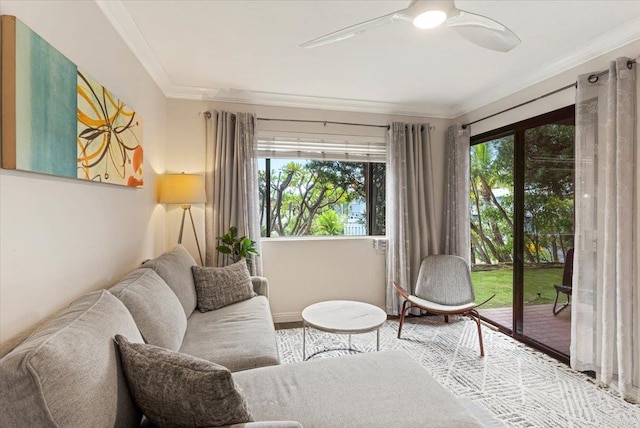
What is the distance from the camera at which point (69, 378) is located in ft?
2.91

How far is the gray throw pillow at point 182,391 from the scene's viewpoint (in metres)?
0.99

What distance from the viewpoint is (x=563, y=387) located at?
232 centimetres

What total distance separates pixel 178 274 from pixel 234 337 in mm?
717

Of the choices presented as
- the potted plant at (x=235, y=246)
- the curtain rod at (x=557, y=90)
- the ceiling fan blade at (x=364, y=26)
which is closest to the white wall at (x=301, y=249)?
the potted plant at (x=235, y=246)

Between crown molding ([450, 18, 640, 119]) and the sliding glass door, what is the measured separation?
0.35 m

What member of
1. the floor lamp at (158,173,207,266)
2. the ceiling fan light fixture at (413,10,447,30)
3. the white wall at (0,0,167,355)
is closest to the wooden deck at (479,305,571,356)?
the ceiling fan light fixture at (413,10,447,30)

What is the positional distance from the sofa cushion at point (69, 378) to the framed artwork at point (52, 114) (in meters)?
0.64

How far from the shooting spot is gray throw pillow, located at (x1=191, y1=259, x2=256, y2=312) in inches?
102

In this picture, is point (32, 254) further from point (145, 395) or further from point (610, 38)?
→ point (610, 38)

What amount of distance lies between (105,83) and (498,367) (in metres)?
3.48

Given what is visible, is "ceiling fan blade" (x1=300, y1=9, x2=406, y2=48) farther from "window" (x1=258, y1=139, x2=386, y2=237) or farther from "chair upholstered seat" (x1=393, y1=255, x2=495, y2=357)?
"chair upholstered seat" (x1=393, y1=255, x2=495, y2=357)

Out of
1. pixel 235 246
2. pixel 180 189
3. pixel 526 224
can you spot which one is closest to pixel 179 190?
pixel 180 189

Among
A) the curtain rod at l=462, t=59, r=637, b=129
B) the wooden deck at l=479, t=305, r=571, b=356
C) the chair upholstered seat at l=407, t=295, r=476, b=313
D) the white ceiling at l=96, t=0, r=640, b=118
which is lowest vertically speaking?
the wooden deck at l=479, t=305, r=571, b=356

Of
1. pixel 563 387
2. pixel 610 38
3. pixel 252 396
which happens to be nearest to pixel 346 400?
pixel 252 396
